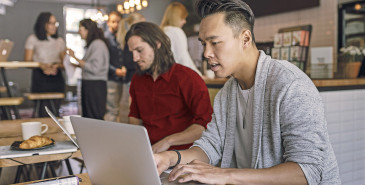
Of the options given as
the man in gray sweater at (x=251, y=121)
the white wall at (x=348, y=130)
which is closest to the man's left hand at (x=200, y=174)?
A: the man in gray sweater at (x=251, y=121)

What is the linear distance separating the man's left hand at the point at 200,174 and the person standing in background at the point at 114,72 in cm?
382

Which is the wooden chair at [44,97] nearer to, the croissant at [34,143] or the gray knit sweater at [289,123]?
the croissant at [34,143]

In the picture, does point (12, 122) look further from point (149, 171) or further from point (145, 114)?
point (149, 171)

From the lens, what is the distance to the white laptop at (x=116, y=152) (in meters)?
0.94

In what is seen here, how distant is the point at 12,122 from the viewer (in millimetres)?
2537

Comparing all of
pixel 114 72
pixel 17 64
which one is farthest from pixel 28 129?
pixel 114 72

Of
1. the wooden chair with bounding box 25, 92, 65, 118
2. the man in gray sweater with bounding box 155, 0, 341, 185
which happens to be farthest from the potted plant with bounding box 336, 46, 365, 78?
the wooden chair with bounding box 25, 92, 65, 118

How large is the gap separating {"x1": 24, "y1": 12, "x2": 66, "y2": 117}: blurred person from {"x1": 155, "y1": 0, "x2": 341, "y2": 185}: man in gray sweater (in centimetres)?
406

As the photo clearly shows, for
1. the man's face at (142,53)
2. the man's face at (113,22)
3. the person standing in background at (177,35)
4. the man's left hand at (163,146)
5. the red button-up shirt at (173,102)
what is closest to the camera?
the man's left hand at (163,146)

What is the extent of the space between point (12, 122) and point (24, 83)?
4.61 m

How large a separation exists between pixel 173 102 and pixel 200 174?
1.17 metres

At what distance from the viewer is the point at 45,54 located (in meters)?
5.22

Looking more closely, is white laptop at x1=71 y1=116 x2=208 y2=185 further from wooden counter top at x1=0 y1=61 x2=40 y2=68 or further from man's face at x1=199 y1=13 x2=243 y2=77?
wooden counter top at x1=0 y1=61 x2=40 y2=68

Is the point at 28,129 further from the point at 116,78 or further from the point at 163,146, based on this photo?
the point at 116,78
